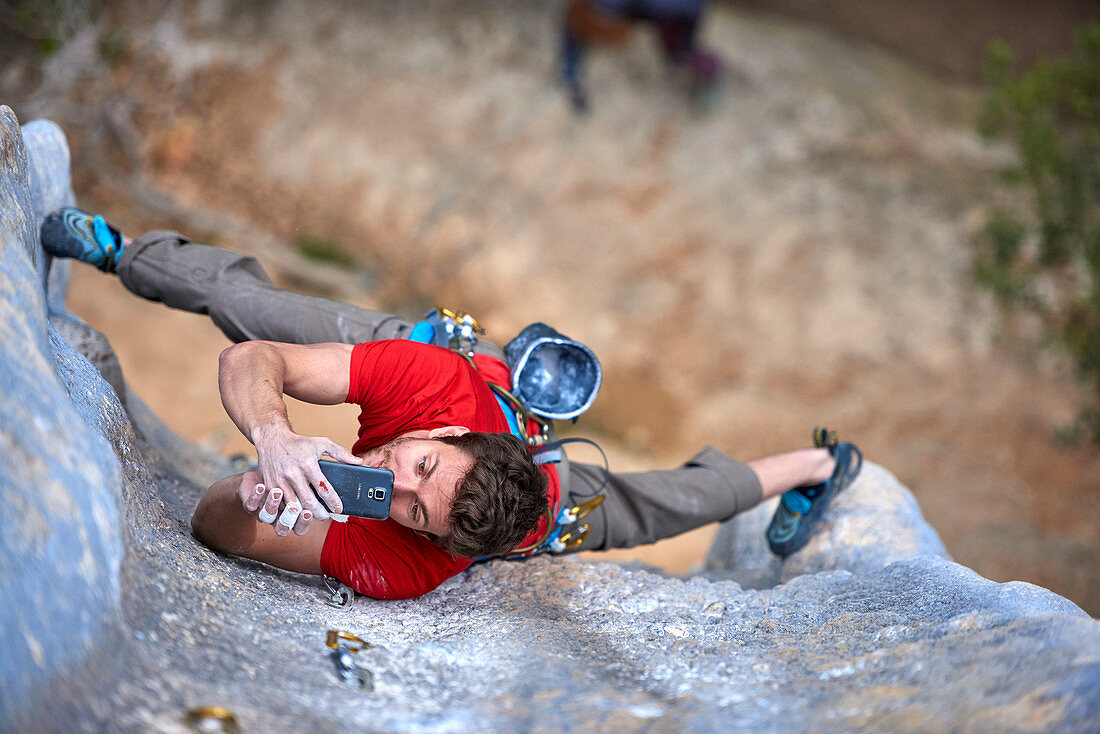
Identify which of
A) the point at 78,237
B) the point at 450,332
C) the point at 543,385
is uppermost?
the point at 78,237

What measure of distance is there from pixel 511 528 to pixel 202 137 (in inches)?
195

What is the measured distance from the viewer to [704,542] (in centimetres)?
421

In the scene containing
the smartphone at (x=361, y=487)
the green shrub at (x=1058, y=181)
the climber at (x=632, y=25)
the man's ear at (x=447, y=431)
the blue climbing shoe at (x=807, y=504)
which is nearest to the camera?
the smartphone at (x=361, y=487)

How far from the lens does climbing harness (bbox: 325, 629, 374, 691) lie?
4.25 feet

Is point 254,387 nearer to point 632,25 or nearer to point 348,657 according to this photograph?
point 348,657

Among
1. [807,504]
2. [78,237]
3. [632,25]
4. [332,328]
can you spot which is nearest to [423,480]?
[332,328]

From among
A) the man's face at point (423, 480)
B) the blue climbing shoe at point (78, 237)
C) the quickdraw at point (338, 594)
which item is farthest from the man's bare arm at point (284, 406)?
the blue climbing shoe at point (78, 237)

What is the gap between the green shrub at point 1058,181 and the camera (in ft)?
11.9

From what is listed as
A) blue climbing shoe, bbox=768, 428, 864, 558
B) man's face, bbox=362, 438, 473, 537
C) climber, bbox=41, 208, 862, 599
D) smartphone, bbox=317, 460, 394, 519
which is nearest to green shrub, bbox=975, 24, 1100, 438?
blue climbing shoe, bbox=768, 428, 864, 558

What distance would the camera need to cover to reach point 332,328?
2.14m

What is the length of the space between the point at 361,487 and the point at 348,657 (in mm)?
289

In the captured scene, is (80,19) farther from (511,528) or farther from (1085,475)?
(1085,475)

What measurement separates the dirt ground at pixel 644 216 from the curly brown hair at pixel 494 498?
299 cm

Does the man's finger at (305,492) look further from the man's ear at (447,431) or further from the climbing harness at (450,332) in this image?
the climbing harness at (450,332)
